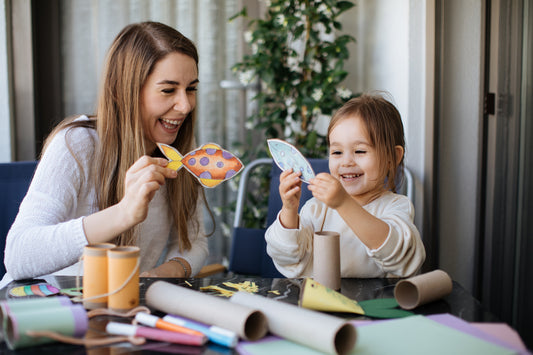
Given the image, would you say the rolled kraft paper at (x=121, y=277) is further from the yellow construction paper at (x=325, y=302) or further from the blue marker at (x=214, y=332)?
the yellow construction paper at (x=325, y=302)

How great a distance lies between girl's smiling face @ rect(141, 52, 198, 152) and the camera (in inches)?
55.5

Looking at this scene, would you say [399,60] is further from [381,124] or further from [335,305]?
[335,305]

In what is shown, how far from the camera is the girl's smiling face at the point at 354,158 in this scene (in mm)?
1419

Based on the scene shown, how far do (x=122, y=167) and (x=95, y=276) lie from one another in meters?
0.54

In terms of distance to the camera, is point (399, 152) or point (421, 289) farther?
point (399, 152)

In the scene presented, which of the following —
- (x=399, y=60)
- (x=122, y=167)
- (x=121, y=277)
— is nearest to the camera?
(x=121, y=277)

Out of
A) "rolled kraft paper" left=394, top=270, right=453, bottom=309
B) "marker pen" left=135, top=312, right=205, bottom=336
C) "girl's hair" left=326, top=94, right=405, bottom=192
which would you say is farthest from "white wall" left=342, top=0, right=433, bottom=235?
"marker pen" left=135, top=312, right=205, bottom=336

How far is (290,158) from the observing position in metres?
1.28

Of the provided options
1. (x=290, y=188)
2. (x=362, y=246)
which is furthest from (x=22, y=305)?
(x=362, y=246)

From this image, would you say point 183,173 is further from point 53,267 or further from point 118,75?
point 53,267

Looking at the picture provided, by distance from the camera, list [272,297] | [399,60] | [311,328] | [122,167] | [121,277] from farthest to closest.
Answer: [399,60], [122,167], [272,297], [121,277], [311,328]

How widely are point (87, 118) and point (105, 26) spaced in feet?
4.80

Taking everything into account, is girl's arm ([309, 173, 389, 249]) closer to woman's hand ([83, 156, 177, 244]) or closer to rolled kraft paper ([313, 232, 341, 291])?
rolled kraft paper ([313, 232, 341, 291])

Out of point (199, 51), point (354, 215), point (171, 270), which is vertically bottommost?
point (171, 270)
